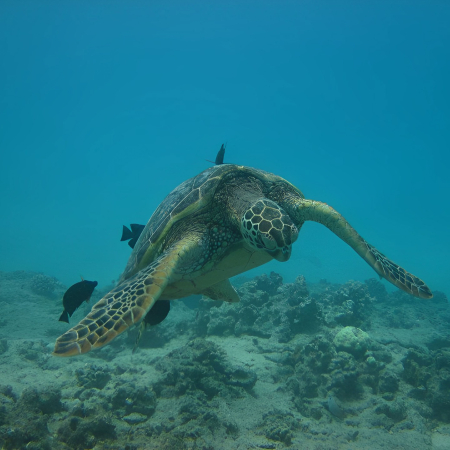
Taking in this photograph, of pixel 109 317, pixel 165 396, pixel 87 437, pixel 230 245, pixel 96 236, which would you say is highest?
pixel 96 236

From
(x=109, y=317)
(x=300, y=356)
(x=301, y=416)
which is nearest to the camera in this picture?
(x=109, y=317)

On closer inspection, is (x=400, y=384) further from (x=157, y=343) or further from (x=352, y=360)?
(x=157, y=343)

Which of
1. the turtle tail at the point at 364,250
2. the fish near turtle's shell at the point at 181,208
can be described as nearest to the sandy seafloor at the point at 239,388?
the fish near turtle's shell at the point at 181,208

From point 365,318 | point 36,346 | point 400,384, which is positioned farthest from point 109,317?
point 365,318

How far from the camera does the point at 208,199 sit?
458 cm

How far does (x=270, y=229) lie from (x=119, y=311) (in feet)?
6.76

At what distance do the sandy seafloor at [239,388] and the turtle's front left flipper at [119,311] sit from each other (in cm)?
179

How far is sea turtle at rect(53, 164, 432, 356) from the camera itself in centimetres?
309

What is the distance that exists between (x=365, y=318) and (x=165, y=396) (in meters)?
8.59

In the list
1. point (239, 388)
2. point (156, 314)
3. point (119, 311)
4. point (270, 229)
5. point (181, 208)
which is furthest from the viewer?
point (239, 388)

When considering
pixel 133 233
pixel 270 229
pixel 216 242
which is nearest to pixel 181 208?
pixel 216 242

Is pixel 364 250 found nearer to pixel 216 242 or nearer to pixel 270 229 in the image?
pixel 270 229

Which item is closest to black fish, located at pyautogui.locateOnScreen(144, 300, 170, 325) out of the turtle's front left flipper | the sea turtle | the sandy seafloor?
the sea turtle

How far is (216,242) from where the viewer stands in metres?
4.39
